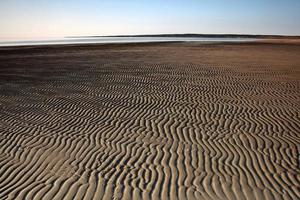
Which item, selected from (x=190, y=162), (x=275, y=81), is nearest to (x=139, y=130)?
(x=190, y=162)

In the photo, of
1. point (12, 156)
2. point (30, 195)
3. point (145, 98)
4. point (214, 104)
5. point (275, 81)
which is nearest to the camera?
point (30, 195)

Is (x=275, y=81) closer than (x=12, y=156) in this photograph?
No

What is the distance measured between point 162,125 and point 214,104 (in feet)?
10.0

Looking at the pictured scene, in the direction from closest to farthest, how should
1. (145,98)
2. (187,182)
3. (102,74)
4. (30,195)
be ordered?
(30,195) → (187,182) → (145,98) → (102,74)

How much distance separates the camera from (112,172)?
6.80 meters

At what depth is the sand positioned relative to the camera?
619 cm

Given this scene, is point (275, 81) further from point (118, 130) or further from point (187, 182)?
point (187, 182)

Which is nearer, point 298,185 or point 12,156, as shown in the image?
point 298,185

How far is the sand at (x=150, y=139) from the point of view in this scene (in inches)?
244

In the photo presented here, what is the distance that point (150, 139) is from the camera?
8789 mm

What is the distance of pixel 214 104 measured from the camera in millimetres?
12094

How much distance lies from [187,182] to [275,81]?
11837 mm

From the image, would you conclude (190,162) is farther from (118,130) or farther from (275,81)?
(275,81)

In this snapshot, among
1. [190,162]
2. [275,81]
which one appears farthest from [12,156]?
[275,81]
